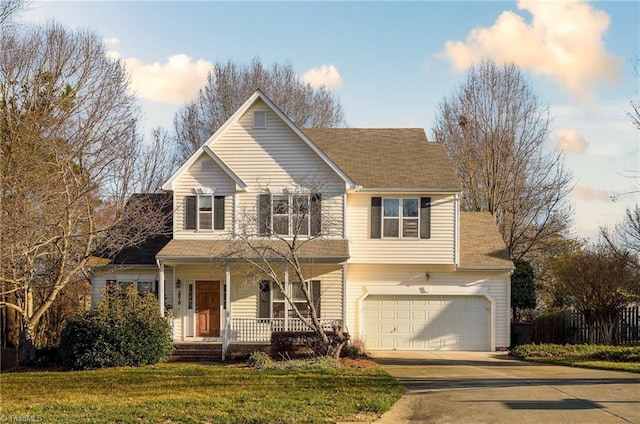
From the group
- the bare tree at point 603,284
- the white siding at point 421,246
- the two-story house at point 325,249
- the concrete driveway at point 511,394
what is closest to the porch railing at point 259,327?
the two-story house at point 325,249

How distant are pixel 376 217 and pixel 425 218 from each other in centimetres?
182

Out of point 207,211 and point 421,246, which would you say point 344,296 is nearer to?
point 421,246

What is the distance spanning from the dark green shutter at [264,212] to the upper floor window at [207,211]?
1374mm

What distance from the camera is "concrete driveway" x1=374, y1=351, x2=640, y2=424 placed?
43.9 ft

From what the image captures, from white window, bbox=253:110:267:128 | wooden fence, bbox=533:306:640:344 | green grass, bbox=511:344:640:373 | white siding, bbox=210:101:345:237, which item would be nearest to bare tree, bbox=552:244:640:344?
wooden fence, bbox=533:306:640:344

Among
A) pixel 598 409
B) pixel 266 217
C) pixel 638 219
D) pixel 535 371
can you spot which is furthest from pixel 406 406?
pixel 638 219

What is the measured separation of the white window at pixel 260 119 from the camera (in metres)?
27.0

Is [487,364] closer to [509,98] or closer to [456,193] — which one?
[456,193]

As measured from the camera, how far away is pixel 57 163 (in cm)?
2325

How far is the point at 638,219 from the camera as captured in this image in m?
27.4

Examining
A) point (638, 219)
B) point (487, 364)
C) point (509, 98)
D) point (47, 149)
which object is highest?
point (509, 98)

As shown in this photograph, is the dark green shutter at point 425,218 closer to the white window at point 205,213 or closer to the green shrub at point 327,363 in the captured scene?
the white window at point 205,213

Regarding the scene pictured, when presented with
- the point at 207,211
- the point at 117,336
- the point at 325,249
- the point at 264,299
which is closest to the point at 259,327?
the point at 264,299

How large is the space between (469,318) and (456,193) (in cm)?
483
